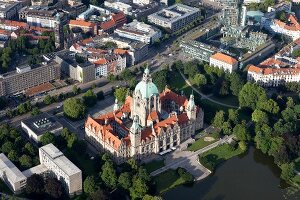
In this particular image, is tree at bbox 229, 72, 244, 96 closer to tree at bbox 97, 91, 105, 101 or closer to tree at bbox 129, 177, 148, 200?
tree at bbox 97, 91, 105, 101

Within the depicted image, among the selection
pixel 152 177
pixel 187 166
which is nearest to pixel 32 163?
pixel 152 177

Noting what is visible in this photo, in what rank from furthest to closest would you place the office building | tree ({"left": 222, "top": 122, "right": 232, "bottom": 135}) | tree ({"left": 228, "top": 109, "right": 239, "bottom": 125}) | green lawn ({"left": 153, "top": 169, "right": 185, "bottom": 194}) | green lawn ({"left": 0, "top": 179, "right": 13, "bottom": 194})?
the office building < tree ({"left": 228, "top": 109, "right": 239, "bottom": 125}) < tree ({"left": 222, "top": 122, "right": 232, "bottom": 135}) < green lawn ({"left": 153, "top": 169, "right": 185, "bottom": 194}) < green lawn ({"left": 0, "top": 179, "right": 13, "bottom": 194})

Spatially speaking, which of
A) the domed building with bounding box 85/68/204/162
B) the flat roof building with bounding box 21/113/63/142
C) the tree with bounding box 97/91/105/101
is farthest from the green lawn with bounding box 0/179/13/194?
the tree with bounding box 97/91/105/101

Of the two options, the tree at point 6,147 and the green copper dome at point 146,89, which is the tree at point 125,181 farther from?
the tree at point 6,147

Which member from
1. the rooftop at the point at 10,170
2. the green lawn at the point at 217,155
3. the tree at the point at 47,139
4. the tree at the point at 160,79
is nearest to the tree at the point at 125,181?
Result: the green lawn at the point at 217,155

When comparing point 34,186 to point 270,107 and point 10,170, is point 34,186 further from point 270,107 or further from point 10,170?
point 270,107

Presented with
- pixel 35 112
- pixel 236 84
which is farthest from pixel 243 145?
pixel 35 112

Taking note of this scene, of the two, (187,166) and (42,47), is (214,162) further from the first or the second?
(42,47)
